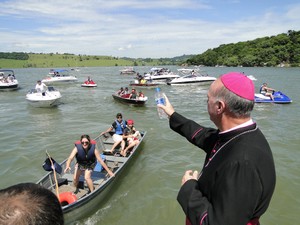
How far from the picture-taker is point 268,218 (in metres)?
8.07

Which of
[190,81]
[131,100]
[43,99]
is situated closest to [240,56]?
[190,81]

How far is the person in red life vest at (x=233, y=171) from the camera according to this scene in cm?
182

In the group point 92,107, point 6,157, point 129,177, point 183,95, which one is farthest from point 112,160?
point 183,95

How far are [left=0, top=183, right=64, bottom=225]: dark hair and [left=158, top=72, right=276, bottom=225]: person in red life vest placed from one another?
A: 108cm

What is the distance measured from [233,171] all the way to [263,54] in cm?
11548

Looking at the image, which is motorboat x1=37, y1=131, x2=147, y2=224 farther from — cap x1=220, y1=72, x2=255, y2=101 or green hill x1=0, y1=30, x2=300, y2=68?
green hill x1=0, y1=30, x2=300, y2=68

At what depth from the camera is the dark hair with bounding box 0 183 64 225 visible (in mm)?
1148

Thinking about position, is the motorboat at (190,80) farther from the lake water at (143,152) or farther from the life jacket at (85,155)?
the life jacket at (85,155)

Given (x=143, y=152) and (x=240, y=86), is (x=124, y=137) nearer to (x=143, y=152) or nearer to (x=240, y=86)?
(x=143, y=152)

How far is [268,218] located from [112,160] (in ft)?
19.1

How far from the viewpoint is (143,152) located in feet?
43.4

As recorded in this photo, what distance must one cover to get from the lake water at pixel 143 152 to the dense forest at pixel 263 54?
279ft

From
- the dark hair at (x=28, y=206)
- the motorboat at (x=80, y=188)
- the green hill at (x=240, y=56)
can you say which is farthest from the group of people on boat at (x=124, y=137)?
the green hill at (x=240, y=56)

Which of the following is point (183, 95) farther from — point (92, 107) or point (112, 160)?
point (112, 160)
